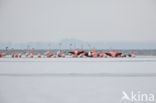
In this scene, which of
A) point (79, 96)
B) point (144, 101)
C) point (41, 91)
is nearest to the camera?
point (144, 101)

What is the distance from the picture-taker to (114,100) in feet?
8.43

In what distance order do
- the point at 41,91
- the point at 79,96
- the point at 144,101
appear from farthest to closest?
the point at 41,91 → the point at 79,96 → the point at 144,101

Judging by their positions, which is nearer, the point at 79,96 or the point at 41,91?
the point at 79,96

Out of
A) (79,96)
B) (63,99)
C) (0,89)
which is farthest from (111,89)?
(0,89)

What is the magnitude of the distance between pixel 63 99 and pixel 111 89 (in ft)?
2.59

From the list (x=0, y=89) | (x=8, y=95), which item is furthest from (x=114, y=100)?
(x=0, y=89)

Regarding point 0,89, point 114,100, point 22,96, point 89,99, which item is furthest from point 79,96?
point 0,89

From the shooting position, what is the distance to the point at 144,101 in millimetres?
2514

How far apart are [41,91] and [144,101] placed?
3.53 feet

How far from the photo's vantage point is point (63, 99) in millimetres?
2598

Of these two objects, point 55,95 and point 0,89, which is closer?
point 55,95

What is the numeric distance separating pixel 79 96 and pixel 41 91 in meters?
0.50

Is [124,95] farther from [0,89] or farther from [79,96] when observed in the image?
[0,89]

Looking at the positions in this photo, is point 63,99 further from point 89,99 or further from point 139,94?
point 139,94
